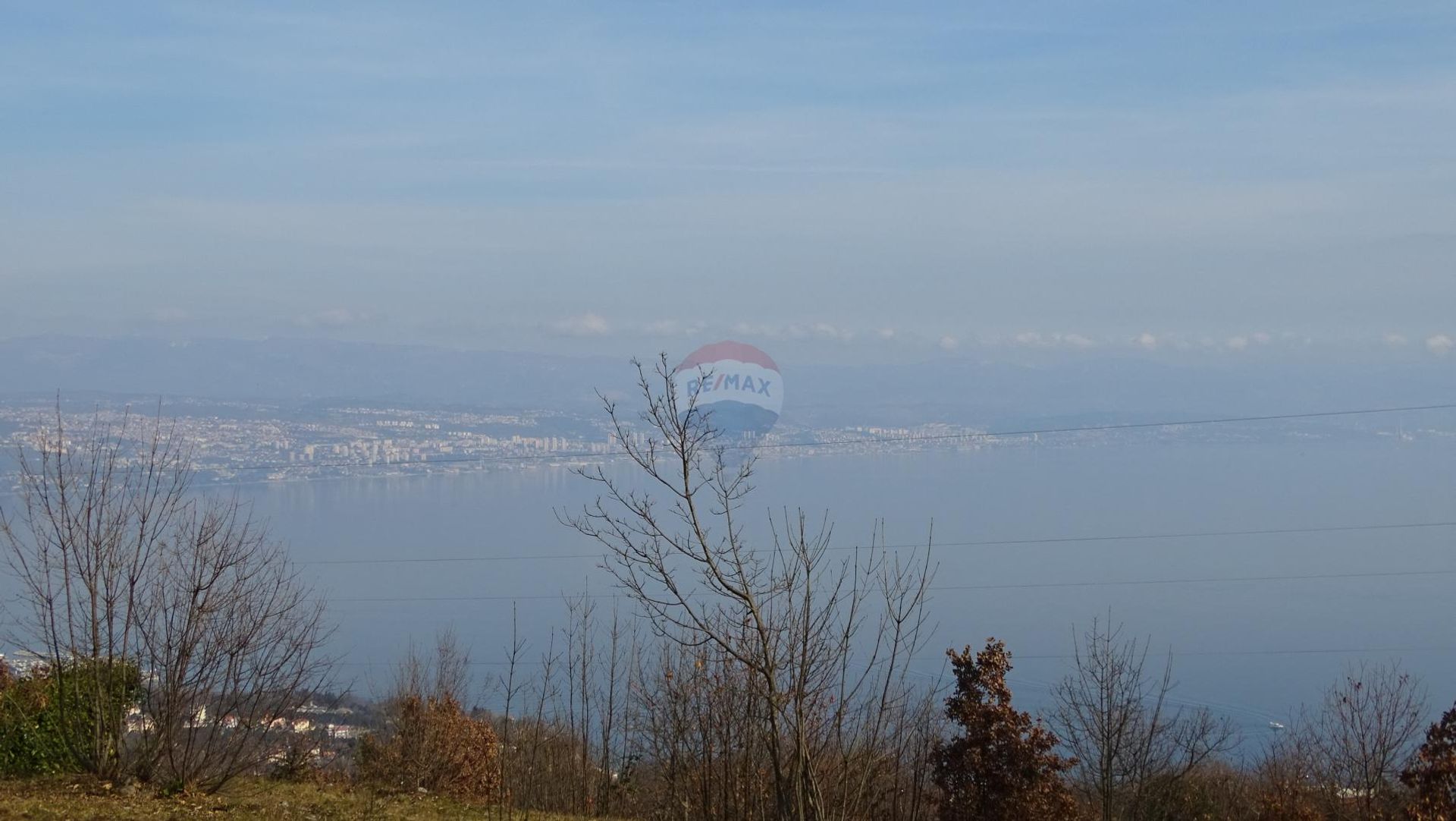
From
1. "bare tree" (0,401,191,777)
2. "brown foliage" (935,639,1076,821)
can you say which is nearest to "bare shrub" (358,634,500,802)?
"bare tree" (0,401,191,777)

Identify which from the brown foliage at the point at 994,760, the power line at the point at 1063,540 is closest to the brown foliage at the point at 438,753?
the brown foliage at the point at 994,760

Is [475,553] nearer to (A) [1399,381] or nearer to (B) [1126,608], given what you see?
(B) [1126,608]

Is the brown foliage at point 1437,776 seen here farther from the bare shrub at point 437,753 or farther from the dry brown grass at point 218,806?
the bare shrub at point 437,753

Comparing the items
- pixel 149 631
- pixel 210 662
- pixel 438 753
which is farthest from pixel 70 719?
pixel 438 753

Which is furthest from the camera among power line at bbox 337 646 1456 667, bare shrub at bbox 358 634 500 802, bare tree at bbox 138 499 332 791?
power line at bbox 337 646 1456 667

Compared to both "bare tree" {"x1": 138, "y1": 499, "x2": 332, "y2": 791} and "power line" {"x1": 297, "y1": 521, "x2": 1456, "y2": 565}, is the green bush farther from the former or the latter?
"power line" {"x1": 297, "y1": 521, "x2": 1456, "y2": 565}

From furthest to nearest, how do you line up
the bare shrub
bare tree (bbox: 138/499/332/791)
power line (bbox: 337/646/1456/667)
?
power line (bbox: 337/646/1456/667) → the bare shrub → bare tree (bbox: 138/499/332/791)
